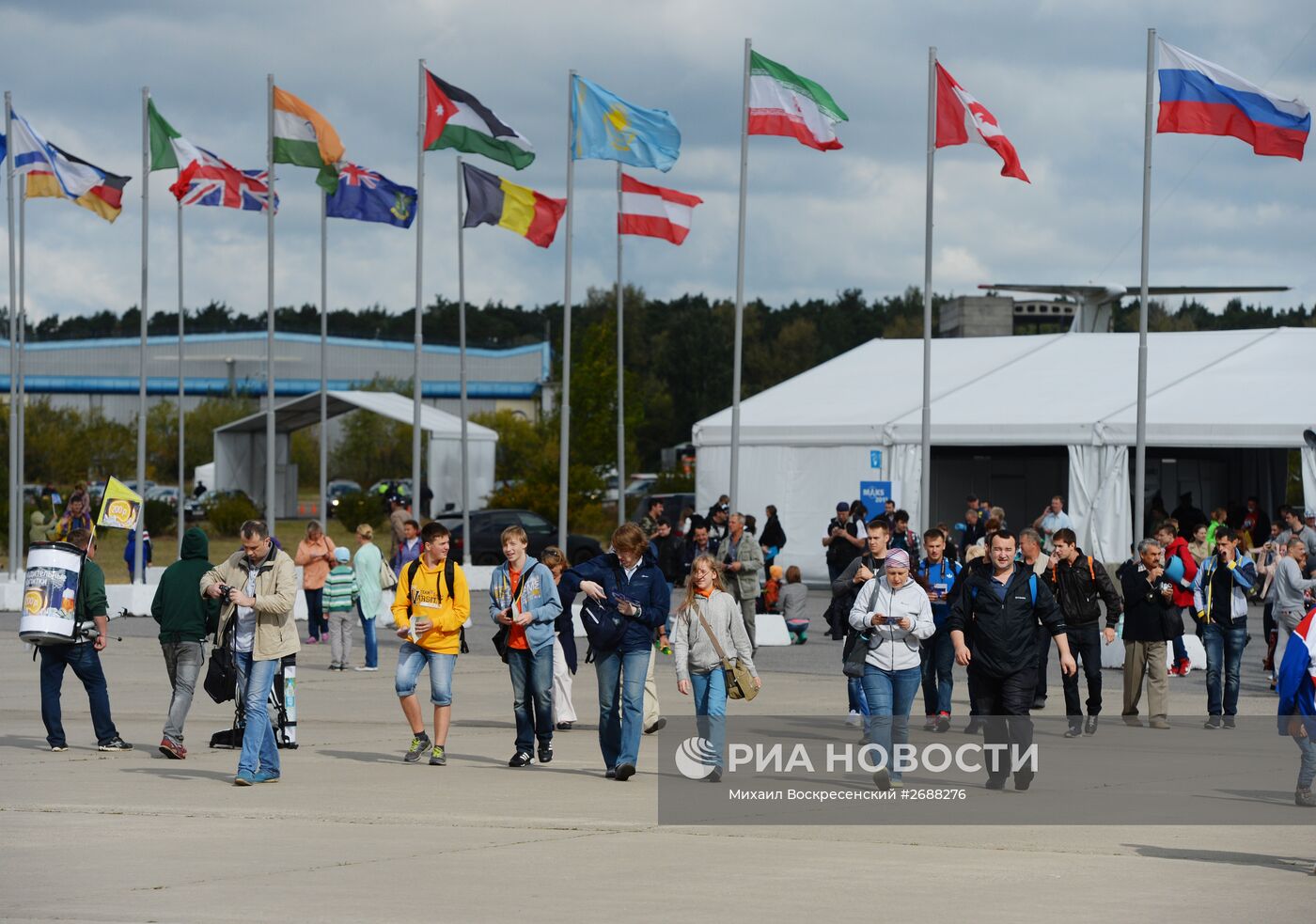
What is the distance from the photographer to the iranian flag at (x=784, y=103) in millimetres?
24062

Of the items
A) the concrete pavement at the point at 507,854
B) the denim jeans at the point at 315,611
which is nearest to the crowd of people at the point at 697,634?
the concrete pavement at the point at 507,854

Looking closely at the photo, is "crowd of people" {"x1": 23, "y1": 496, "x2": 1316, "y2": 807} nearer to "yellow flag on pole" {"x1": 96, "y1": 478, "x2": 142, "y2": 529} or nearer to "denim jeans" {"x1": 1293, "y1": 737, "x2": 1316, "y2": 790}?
"denim jeans" {"x1": 1293, "y1": 737, "x2": 1316, "y2": 790}

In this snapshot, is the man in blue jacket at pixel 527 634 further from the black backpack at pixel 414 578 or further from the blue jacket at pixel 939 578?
the blue jacket at pixel 939 578

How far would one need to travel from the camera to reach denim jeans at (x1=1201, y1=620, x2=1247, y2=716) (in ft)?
50.9

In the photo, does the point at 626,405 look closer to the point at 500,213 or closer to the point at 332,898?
the point at 500,213

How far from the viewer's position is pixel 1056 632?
1223 cm

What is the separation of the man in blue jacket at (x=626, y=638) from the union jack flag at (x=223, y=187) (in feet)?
67.2

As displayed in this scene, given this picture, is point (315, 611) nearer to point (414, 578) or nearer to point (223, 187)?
point (414, 578)

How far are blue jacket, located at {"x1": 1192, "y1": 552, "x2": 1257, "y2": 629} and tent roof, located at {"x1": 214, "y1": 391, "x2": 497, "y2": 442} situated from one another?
3144cm

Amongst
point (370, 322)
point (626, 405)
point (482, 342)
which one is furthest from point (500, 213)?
point (370, 322)

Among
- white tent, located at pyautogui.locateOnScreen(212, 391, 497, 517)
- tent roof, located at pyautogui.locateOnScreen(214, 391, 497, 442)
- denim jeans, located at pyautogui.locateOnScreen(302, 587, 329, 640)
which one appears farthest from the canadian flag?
tent roof, located at pyautogui.locateOnScreen(214, 391, 497, 442)

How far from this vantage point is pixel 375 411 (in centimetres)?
4931

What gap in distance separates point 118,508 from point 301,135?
821 centimetres

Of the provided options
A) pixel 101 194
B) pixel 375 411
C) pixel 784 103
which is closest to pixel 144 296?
pixel 101 194
